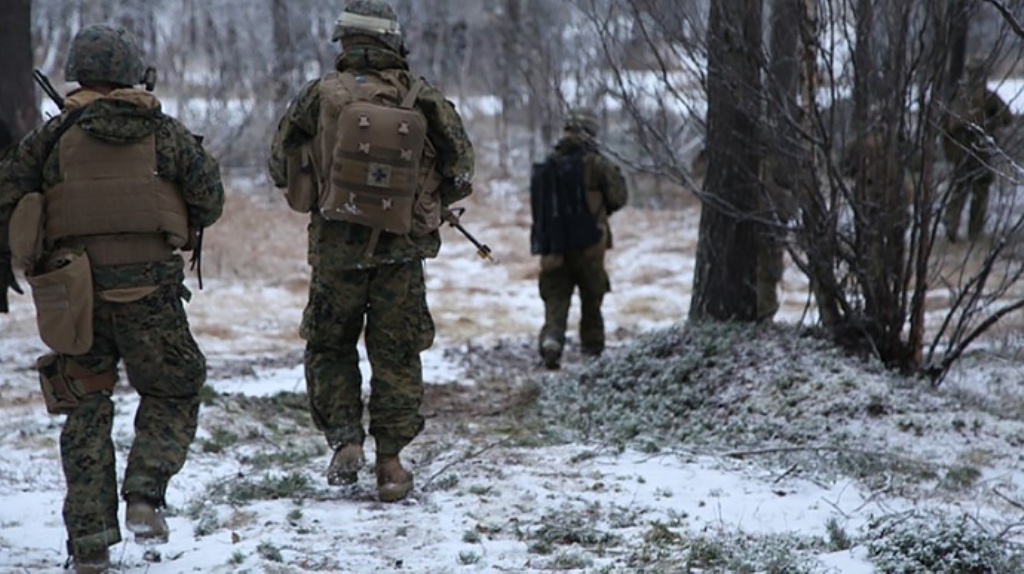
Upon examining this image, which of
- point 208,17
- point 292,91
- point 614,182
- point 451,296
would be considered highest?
point 208,17

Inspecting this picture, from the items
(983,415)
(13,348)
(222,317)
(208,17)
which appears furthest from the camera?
(208,17)

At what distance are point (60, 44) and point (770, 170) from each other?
65.8 ft

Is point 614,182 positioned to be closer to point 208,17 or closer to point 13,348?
point 13,348

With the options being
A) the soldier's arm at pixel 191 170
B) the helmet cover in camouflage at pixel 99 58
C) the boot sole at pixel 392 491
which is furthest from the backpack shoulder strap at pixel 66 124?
the boot sole at pixel 392 491

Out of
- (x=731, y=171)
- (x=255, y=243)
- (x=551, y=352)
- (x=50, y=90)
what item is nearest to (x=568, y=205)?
(x=551, y=352)

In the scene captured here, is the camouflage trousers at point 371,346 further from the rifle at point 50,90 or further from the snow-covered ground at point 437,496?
the rifle at point 50,90

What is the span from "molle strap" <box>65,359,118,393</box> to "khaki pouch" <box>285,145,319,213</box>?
47.1 inches

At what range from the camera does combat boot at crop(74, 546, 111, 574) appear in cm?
376

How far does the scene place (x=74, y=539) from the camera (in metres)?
3.78

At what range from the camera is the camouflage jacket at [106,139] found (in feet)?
12.7

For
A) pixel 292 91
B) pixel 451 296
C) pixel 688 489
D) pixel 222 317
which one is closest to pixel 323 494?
pixel 688 489

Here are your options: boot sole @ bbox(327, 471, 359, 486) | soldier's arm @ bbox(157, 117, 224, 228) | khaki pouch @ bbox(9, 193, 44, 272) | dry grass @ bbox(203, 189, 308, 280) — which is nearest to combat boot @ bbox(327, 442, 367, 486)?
boot sole @ bbox(327, 471, 359, 486)

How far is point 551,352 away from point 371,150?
16.9 feet

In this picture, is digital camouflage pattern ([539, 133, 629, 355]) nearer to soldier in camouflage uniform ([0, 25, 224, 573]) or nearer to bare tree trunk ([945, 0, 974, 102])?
bare tree trunk ([945, 0, 974, 102])
